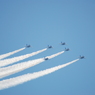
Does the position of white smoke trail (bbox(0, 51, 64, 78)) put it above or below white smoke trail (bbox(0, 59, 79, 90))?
above

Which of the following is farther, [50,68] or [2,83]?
[50,68]

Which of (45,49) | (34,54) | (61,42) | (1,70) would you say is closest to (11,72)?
(1,70)

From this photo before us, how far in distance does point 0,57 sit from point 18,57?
319cm

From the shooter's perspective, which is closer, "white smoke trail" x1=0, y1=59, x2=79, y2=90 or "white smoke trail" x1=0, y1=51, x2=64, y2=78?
"white smoke trail" x1=0, y1=59, x2=79, y2=90

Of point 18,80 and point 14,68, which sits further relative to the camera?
point 14,68

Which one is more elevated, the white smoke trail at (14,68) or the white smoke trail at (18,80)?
the white smoke trail at (14,68)

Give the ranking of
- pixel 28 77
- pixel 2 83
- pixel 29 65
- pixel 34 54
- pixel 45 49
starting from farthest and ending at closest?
pixel 45 49
pixel 34 54
pixel 29 65
pixel 28 77
pixel 2 83

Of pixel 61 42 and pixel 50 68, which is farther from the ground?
pixel 61 42

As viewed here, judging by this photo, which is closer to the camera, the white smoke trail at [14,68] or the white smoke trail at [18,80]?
the white smoke trail at [18,80]

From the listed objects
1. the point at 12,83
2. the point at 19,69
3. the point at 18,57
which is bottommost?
the point at 12,83

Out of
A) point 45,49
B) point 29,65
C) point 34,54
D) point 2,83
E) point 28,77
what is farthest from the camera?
point 45,49

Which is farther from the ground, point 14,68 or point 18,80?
point 14,68

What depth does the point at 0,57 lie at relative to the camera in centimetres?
4284

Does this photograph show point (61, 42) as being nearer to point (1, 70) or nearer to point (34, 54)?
point (34, 54)
